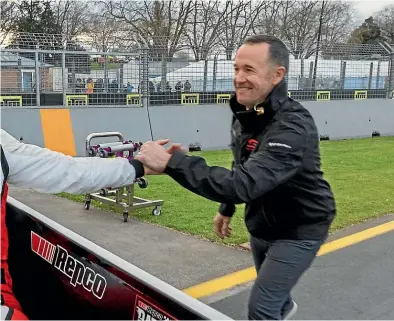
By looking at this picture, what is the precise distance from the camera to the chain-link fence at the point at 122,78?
1043cm

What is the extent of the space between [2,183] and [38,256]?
931mm

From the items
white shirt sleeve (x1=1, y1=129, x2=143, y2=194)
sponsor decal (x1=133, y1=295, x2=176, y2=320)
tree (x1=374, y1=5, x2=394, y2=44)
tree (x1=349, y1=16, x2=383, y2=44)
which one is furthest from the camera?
tree (x1=349, y1=16, x2=383, y2=44)

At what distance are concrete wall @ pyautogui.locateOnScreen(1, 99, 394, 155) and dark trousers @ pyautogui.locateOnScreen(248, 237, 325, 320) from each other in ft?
25.9

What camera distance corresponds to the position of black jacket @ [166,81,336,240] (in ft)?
6.91

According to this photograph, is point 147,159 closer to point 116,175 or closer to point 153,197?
point 116,175

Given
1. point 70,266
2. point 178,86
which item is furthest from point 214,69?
point 70,266

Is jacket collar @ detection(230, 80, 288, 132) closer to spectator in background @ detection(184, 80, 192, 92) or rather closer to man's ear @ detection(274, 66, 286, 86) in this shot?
man's ear @ detection(274, 66, 286, 86)

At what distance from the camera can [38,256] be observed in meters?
2.68

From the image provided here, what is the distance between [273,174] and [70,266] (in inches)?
45.8

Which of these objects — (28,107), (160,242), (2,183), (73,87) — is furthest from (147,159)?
(73,87)

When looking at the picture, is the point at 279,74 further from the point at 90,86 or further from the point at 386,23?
the point at 386,23

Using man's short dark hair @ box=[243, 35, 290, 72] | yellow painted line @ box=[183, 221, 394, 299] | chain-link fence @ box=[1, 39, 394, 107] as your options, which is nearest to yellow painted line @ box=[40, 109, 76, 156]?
chain-link fence @ box=[1, 39, 394, 107]

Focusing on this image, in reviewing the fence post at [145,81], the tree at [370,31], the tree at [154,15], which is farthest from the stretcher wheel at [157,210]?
the tree at [370,31]

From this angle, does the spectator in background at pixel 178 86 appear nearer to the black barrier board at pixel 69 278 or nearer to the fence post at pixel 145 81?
the fence post at pixel 145 81
